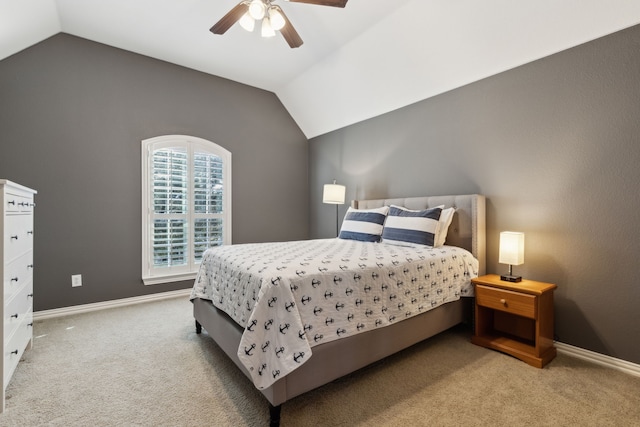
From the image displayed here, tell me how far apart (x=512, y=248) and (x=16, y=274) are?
3.50 metres

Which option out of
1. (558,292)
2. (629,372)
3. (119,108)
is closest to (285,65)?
(119,108)

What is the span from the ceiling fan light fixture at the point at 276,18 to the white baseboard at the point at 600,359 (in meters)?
3.33

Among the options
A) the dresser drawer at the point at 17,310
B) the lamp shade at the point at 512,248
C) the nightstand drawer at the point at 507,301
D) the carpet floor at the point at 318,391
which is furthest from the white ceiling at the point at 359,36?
the carpet floor at the point at 318,391

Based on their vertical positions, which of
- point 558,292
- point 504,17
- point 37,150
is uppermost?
point 504,17

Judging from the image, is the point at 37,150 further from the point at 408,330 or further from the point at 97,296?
the point at 408,330

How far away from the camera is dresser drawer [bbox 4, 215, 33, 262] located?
1.69 meters

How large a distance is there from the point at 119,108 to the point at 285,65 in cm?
206

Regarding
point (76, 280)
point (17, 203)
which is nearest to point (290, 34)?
point (17, 203)

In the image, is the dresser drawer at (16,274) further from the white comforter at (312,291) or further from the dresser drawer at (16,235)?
the white comforter at (312,291)

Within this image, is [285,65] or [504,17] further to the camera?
[285,65]

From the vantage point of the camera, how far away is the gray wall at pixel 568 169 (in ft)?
6.84

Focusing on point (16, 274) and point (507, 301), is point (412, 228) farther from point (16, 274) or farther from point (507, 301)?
point (16, 274)

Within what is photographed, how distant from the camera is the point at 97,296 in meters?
3.35

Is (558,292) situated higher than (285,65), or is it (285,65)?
(285,65)
